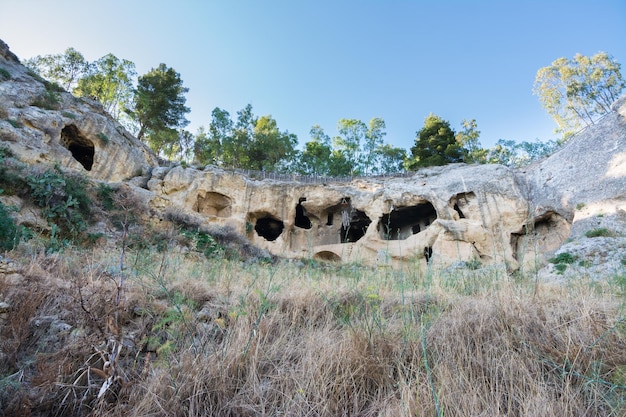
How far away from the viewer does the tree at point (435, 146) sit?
24641 mm

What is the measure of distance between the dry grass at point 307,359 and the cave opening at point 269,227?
17.3 metres

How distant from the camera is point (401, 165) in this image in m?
32.1

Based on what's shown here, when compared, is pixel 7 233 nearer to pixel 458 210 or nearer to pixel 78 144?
pixel 78 144

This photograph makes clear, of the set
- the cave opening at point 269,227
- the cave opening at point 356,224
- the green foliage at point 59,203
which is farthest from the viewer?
the cave opening at point 269,227

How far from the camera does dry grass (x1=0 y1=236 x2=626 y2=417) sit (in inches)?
55.0

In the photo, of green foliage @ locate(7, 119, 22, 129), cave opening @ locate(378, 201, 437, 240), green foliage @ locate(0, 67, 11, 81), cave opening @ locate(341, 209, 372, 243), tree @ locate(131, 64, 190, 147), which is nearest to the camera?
green foliage @ locate(7, 119, 22, 129)

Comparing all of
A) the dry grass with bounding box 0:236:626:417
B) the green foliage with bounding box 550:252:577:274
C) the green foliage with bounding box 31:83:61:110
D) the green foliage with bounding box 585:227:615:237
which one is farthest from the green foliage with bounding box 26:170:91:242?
the green foliage with bounding box 585:227:615:237

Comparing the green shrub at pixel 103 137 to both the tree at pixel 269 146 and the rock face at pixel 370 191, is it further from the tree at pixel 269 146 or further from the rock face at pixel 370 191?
the tree at pixel 269 146

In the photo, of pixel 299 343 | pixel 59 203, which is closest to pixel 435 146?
pixel 59 203

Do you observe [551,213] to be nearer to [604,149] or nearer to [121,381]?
[604,149]

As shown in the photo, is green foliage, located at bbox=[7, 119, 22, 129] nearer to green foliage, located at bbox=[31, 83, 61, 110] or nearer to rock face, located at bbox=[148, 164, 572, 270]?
green foliage, located at bbox=[31, 83, 61, 110]

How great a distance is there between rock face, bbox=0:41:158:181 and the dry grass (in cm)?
1070

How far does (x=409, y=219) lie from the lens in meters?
19.7

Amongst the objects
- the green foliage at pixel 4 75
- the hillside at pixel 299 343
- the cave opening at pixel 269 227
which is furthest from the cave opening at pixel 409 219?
the green foliage at pixel 4 75
